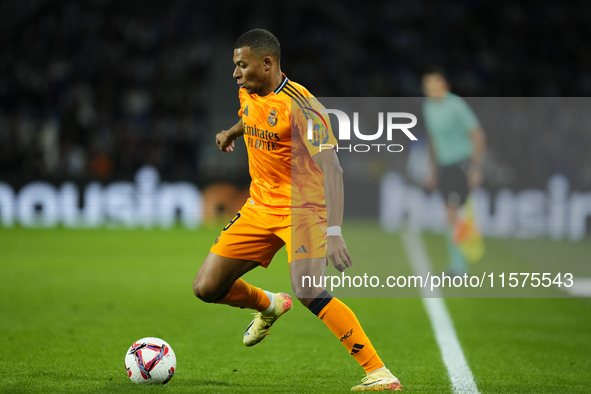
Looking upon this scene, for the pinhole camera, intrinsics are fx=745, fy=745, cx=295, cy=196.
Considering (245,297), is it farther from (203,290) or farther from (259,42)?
(259,42)

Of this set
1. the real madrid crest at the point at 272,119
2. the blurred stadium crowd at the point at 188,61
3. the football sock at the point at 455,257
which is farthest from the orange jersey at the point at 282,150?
the blurred stadium crowd at the point at 188,61

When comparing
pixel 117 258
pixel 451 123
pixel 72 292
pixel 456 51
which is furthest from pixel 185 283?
pixel 456 51

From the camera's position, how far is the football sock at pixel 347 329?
393 cm

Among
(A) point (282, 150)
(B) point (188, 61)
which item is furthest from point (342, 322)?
(B) point (188, 61)

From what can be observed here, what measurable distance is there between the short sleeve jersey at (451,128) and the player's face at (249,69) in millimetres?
4307

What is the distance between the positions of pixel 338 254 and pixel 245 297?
106cm

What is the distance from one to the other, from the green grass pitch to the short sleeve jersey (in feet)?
3.83

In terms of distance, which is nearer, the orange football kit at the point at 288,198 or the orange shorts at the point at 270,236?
the orange football kit at the point at 288,198

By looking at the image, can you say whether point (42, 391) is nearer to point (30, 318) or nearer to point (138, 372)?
point (138, 372)

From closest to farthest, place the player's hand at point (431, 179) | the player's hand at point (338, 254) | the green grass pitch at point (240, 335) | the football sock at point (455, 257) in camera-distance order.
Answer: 1. the player's hand at point (338, 254)
2. the green grass pitch at point (240, 335)
3. the football sock at point (455, 257)
4. the player's hand at point (431, 179)

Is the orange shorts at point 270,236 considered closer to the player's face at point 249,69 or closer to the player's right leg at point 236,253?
the player's right leg at point 236,253

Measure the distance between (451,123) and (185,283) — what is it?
11.2 feet

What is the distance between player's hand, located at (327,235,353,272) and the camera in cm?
362

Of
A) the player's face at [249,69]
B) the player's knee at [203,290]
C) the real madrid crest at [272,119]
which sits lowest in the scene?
the player's knee at [203,290]
